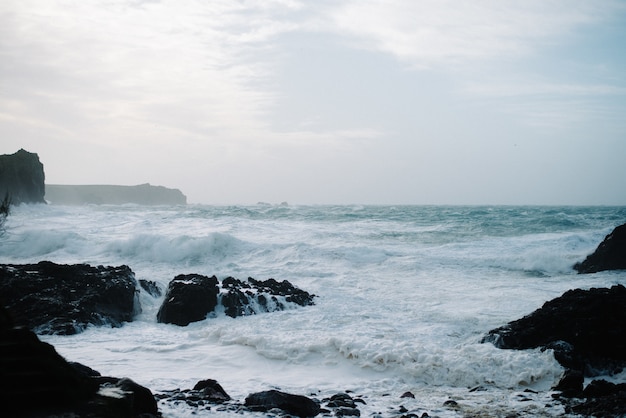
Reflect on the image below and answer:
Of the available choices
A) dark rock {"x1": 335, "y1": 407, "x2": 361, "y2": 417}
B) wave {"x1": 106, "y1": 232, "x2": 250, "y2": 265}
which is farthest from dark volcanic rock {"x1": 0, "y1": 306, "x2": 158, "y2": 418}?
wave {"x1": 106, "y1": 232, "x2": 250, "y2": 265}

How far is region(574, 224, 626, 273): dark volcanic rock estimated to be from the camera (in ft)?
62.0

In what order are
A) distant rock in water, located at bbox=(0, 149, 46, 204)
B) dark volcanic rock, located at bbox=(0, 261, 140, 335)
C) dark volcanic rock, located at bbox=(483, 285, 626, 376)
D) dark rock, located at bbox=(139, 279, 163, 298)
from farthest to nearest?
distant rock in water, located at bbox=(0, 149, 46, 204)
dark rock, located at bbox=(139, 279, 163, 298)
dark volcanic rock, located at bbox=(0, 261, 140, 335)
dark volcanic rock, located at bbox=(483, 285, 626, 376)

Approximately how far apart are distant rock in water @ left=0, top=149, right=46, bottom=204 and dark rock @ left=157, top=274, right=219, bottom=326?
1853 inches

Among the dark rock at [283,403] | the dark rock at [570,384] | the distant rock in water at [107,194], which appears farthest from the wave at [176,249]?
the distant rock in water at [107,194]

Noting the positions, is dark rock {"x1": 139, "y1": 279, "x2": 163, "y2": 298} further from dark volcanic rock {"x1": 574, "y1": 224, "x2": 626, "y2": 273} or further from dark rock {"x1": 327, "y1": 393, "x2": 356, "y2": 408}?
dark volcanic rock {"x1": 574, "y1": 224, "x2": 626, "y2": 273}

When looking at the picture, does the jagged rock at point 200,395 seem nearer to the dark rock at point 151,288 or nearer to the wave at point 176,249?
the dark rock at point 151,288

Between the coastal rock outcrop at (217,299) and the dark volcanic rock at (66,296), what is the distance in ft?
3.85

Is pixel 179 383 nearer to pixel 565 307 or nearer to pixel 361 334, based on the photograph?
pixel 361 334

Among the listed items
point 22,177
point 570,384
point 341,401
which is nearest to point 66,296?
point 341,401

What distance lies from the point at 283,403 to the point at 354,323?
18.6 ft

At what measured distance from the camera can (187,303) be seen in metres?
12.8

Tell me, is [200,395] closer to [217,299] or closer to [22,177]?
[217,299]

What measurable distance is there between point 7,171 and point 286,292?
5305cm

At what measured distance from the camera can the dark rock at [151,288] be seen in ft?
50.0
